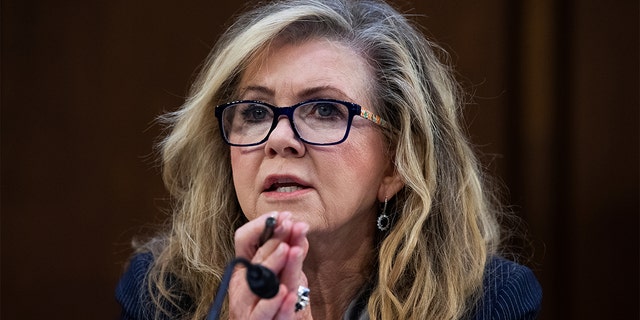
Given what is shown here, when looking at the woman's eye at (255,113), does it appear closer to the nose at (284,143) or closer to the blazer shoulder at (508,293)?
the nose at (284,143)

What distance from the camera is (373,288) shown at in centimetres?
169

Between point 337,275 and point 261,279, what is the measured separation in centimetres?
65

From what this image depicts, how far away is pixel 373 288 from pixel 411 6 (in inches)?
34.0

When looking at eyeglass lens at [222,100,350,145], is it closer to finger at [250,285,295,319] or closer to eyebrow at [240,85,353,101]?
eyebrow at [240,85,353,101]

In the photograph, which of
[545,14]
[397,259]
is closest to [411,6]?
[545,14]

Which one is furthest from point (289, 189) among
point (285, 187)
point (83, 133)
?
point (83, 133)

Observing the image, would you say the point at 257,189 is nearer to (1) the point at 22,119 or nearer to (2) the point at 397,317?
(2) the point at 397,317

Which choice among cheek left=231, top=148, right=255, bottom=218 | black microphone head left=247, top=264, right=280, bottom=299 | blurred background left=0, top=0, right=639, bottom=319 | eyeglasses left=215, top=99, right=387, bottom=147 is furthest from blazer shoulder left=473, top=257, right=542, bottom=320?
blurred background left=0, top=0, right=639, bottom=319

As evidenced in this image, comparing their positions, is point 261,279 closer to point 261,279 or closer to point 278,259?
point 261,279

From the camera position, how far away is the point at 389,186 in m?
1.68

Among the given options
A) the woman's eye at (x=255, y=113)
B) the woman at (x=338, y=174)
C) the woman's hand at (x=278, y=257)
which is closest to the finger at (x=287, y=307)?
the woman's hand at (x=278, y=257)

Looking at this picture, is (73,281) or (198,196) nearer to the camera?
(198,196)

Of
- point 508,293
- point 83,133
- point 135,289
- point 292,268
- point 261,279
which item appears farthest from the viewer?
point 83,133

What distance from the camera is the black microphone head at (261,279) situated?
41.6 inches
